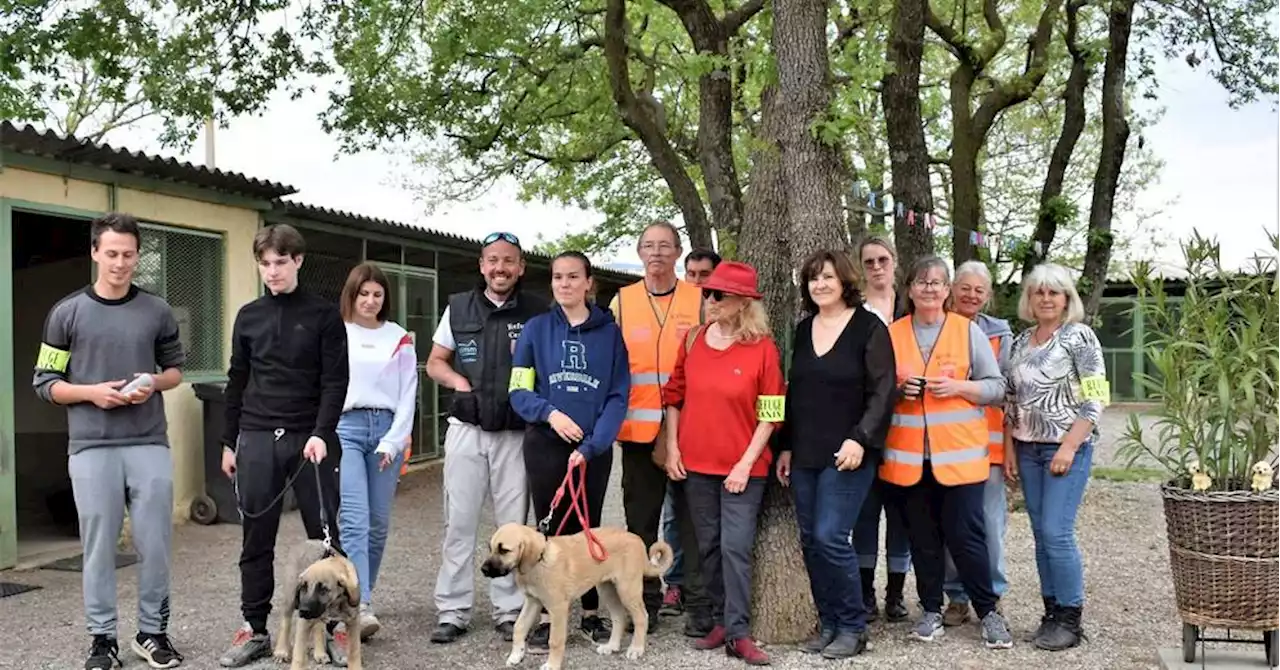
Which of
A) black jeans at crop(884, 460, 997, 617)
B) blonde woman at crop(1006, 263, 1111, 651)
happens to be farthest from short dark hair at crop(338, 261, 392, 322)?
blonde woman at crop(1006, 263, 1111, 651)

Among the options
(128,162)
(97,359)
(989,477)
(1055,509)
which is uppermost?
(128,162)

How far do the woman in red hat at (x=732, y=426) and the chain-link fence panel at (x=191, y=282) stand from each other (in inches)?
219

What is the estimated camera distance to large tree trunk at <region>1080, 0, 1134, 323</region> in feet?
33.4

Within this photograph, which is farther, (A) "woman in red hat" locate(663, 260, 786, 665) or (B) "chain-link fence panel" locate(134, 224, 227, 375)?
(B) "chain-link fence panel" locate(134, 224, 227, 375)

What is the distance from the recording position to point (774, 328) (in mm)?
5281

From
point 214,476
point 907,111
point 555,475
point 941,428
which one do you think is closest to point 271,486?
point 555,475

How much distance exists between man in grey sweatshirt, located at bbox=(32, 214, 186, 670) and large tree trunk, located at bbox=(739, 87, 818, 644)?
2.73 m

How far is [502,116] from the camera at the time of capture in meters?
13.9

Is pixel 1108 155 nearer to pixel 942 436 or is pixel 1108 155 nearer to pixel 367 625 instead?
pixel 942 436

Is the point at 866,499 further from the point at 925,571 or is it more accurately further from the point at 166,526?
the point at 166,526

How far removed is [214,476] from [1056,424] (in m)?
6.85

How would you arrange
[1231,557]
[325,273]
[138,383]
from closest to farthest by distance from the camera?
[1231,557], [138,383], [325,273]

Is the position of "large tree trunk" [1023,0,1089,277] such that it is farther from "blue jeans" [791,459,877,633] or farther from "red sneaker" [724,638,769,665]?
"red sneaker" [724,638,769,665]

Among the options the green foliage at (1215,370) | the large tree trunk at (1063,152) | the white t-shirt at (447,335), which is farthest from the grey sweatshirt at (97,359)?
the large tree trunk at (1063,152)
